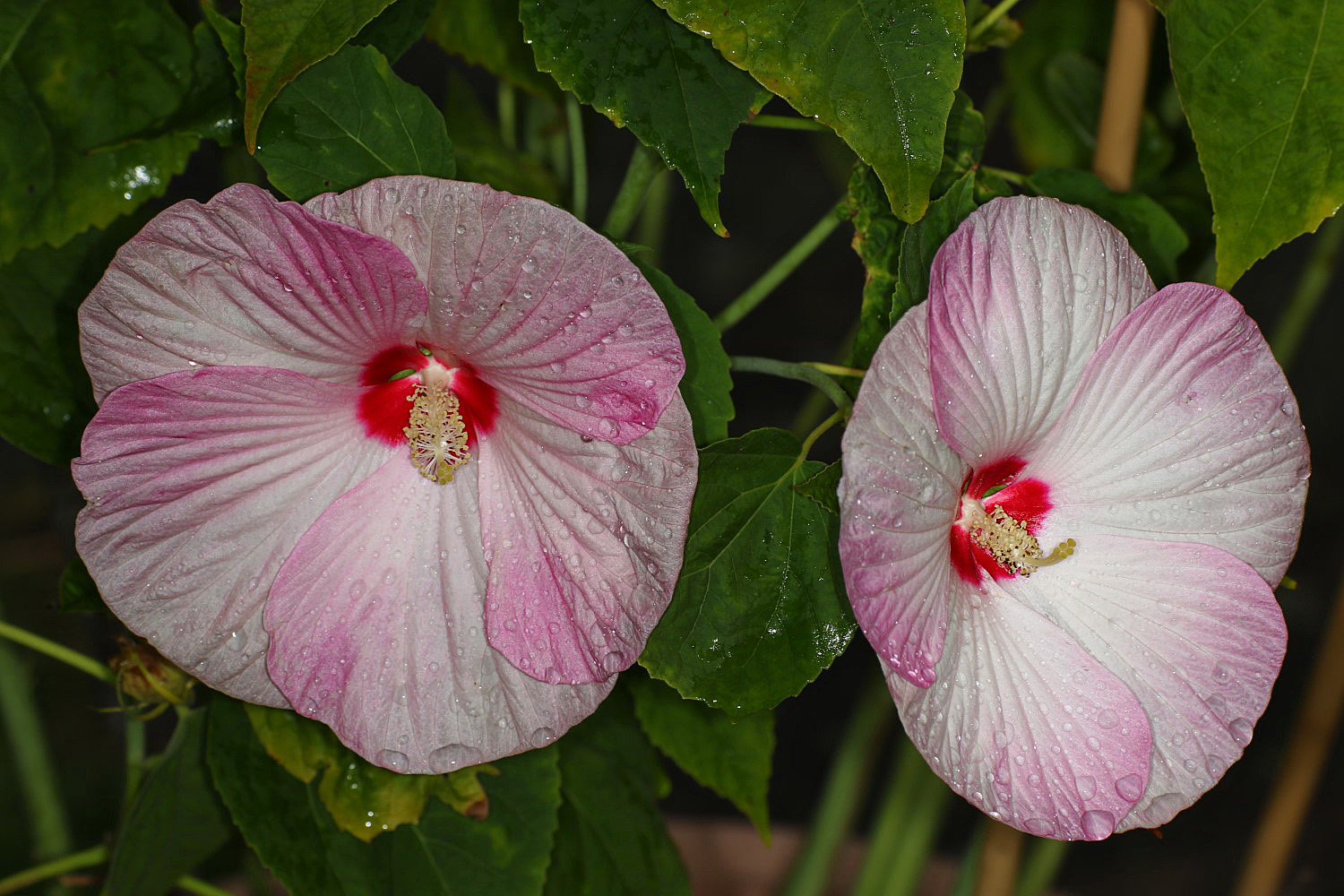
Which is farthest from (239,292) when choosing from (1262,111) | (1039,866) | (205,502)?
(1039,866)

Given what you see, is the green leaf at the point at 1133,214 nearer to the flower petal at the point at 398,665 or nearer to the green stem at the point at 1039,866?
the flower petal at the point at 398,665

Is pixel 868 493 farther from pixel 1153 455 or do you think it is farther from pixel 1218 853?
pixel 1218 853

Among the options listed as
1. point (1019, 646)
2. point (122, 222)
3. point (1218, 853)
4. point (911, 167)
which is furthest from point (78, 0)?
point (1218, 853)

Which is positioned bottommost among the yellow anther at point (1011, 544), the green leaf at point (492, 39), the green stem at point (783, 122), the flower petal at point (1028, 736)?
the flower petal at point (1028, 736)

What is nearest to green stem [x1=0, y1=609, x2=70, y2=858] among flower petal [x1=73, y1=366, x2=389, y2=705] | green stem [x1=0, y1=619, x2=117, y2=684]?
green stem [x1=0, y1=619, x2=117, y2=684]

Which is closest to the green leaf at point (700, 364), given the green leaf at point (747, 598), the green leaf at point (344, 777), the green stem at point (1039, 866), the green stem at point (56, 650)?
the green leaf at point (747, 598)

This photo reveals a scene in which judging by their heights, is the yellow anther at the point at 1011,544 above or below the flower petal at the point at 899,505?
below

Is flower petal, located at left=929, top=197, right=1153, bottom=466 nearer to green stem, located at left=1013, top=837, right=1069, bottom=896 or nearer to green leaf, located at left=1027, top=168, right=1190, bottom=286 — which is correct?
green leaf, located at left=1027, top=168, right=1190, bottom=286
